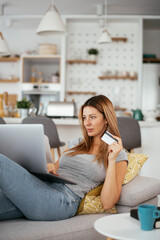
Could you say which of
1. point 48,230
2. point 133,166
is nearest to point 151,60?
point 133,166

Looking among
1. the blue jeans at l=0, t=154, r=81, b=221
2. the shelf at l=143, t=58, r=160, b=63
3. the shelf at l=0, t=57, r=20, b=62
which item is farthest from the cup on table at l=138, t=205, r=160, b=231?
the shelf at l=0, t=57, r=20, b=62

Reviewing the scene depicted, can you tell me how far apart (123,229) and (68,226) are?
0.44 metres

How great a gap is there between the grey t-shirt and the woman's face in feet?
0.54

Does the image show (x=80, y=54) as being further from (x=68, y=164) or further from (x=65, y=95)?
(x=68, y=164)

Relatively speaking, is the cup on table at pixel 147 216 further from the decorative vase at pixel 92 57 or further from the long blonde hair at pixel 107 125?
the decorative vase at pixel 92 57

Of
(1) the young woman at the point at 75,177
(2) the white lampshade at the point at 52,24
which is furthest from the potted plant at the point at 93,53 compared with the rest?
(1) the young woman at the point at 75,177

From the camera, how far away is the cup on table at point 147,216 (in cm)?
122

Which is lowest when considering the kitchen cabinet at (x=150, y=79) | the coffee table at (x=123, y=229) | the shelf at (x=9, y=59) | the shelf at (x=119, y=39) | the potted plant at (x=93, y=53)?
the coffee table at (x=123, y=229)

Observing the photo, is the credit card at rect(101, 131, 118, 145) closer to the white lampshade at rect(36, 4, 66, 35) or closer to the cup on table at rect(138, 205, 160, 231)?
the cup on table at rect(138, 205, 160, 231)

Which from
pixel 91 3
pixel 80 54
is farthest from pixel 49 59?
pixel 91 3

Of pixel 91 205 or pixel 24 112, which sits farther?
pixel 24 112

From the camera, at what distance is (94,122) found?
2016mm

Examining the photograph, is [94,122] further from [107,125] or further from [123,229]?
[123,229]

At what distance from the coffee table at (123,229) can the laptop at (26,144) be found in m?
0.40
